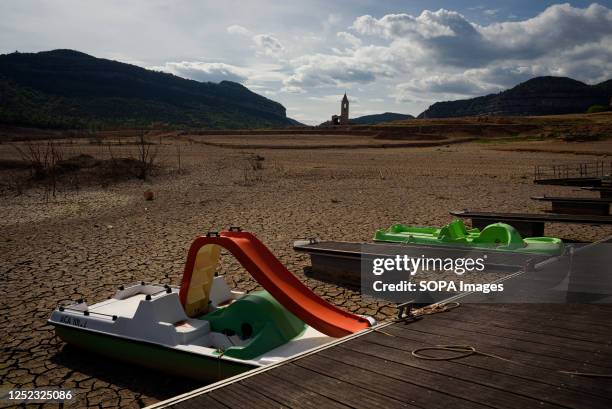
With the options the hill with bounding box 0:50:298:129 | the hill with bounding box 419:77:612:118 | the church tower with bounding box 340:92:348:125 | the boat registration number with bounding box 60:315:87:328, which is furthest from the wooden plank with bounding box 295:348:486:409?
the hill with bounding box 419:77:612:118

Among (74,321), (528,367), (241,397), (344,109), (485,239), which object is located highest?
(344,109)

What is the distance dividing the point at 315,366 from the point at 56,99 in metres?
128

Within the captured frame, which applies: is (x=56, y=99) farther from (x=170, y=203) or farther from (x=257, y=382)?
(x=257, y=382)

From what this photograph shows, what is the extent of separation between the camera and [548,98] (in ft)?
458

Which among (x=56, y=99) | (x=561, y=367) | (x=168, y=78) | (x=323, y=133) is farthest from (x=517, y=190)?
(x=168, y=78)

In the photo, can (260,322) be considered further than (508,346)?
Yes

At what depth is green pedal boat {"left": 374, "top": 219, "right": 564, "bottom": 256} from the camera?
7.39m

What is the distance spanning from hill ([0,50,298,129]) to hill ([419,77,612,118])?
77.1 m

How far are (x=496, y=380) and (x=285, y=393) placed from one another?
1.39 metres

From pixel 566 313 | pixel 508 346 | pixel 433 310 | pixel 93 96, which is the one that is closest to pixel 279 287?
pixel 433 310

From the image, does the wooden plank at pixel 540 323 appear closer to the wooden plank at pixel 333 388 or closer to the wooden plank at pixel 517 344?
the wooden plank at pixel 517 344

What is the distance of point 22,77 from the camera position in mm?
127188

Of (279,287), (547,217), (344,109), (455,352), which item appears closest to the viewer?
(455,352)

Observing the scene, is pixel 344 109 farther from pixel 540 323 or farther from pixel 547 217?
pixel 540 323
